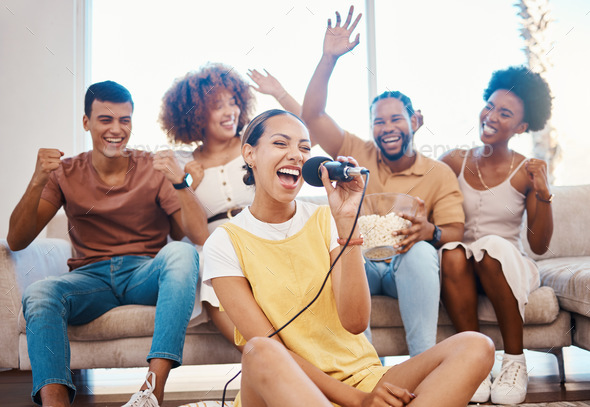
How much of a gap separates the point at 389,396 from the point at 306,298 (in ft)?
0.97

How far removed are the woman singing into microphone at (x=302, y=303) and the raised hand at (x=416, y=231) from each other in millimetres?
585

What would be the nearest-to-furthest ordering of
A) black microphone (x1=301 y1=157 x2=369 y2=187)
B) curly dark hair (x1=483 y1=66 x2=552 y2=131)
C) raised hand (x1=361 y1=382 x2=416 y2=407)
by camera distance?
raised hand (x1=361 y1=382 x2=416 y2=407) < black microphone (x1=301 y1=157 x2=369 y2=187) < curly dark hair (x1=483 y1=66 x2=552 y2=131)

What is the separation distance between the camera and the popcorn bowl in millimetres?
1840

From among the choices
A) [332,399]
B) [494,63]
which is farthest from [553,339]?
[494,63]

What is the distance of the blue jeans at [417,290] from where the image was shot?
5.64 ft

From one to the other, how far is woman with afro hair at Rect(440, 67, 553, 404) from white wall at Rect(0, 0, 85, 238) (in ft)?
7.09

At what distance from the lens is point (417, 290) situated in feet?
5.76

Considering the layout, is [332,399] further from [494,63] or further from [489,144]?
[494,63]

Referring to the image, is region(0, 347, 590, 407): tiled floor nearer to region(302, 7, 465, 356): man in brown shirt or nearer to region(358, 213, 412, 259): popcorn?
region(302, 7, 465, 356): man in brown shirt

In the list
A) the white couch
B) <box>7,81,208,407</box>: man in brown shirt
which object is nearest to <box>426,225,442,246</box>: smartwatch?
the white couch

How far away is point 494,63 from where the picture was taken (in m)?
3.42

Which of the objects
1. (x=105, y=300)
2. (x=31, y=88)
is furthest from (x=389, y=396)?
(x=31, y=88)

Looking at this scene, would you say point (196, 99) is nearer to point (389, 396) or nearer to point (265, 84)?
point (265, 84)

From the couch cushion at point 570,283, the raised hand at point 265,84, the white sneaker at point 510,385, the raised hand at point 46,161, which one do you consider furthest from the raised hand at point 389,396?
the raised hand at point 265,84
